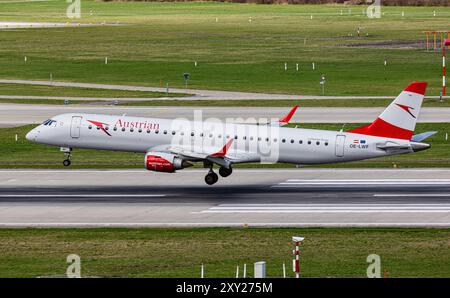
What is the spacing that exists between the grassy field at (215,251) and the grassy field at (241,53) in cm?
5420

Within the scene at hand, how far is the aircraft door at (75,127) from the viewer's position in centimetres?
5207

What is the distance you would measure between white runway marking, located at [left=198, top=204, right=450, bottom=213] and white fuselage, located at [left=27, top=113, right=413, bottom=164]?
5064 mm

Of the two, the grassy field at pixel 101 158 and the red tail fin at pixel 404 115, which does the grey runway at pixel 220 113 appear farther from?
the red tail fin at pixel 404 115

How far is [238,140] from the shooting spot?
50.4 meters

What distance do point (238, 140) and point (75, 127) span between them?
8.92 m

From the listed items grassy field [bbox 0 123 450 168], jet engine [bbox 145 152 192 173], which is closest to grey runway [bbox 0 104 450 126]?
grassy field [bbox 0 123 450 168]

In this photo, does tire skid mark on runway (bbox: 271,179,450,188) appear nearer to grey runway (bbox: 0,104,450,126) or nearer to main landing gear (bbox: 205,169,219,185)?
main landing gear (bbox: 205,169,219,185)

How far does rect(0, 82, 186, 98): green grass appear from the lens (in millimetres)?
91688

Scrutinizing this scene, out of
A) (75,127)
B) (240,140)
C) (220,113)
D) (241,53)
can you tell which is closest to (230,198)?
(240,140)

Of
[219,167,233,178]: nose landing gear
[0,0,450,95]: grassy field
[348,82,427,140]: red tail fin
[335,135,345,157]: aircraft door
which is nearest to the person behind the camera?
[348,82,427,140]: red tail fin

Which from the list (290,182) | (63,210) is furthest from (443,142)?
(63,210)

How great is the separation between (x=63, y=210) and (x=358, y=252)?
51.2 ft

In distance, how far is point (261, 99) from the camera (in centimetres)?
8731

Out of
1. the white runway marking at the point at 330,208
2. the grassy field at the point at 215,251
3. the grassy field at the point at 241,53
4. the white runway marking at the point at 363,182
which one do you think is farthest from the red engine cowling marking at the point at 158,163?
the grassy field at the point at 241,53
